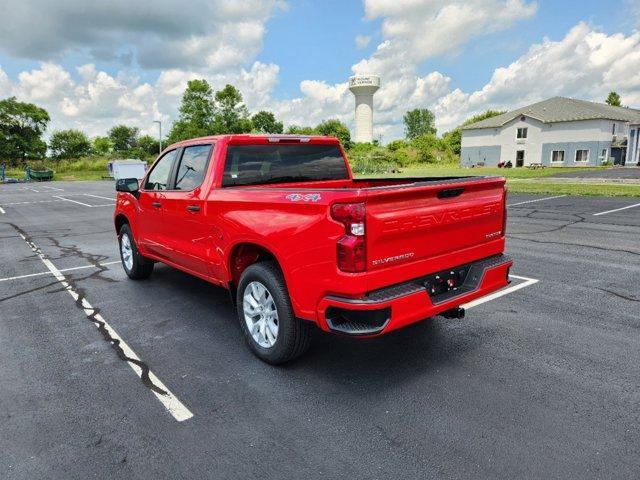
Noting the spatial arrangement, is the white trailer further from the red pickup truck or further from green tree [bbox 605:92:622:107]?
green tree [bbox 605:92:622:107]

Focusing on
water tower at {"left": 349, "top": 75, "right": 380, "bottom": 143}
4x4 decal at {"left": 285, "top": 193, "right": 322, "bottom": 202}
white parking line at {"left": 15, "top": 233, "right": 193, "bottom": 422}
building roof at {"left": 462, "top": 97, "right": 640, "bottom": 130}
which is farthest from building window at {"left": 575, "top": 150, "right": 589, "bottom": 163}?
water tower at {"left": 349, "top": 75, "right": 380, "bottom": 143}

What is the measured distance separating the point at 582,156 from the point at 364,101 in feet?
222

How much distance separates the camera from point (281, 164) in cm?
486

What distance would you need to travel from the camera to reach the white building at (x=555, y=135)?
50.4m

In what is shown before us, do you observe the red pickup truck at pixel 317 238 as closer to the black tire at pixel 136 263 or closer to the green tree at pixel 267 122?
the black tire at pixel 136 263

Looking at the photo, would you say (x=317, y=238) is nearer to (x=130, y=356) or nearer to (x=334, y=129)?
(x=130, y=356)

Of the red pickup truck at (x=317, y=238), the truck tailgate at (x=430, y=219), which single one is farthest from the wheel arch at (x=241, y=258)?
the truck tailgate at (x=430, y=219)

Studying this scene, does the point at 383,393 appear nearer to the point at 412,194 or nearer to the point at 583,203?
the point at 412,194

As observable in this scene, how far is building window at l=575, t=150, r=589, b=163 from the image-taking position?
5102 cm

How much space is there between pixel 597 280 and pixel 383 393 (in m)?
4.36

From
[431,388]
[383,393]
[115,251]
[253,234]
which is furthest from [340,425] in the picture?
[115,251]

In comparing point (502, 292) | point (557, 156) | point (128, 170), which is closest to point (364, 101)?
point (557, 156)

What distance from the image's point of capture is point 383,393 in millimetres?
3436

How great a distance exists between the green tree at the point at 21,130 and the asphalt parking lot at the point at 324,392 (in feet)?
241
